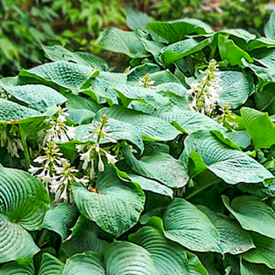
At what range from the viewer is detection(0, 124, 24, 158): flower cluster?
39.2 inches

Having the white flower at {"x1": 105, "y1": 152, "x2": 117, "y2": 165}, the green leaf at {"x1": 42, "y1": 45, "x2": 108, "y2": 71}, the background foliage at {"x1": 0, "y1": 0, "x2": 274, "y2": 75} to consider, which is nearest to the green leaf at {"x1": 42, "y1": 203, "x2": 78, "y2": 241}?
the white flower at {"x1": 105, "y1": 152, "x2": 117, "y2": 165}

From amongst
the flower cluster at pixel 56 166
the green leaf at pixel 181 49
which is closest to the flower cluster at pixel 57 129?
the flower cluster at pixel 56 166

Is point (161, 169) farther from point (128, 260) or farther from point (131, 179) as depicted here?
point (128, 260)

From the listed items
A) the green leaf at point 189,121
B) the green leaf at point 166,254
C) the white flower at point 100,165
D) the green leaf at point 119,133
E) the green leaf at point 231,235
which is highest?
the green leaf at point 119,133

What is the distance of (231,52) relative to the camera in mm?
1271

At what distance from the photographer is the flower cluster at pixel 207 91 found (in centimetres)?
103

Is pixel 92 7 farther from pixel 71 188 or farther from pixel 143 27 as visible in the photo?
pixel 71 188

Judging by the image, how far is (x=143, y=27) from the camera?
165 cm

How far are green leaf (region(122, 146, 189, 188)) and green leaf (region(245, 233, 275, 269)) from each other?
7.6 inches

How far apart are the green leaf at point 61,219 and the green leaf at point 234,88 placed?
509mm

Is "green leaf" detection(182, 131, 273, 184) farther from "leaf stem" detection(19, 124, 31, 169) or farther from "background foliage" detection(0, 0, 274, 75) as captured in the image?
"background foliage" detection(0, 0, 274, 75)

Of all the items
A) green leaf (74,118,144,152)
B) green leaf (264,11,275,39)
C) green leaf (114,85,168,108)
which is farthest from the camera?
green leaf (264,11,275,39)

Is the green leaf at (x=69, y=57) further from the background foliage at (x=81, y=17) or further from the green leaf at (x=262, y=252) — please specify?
the background foliage at (x=81, y=17)

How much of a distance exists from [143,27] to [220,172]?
35.1 inches
